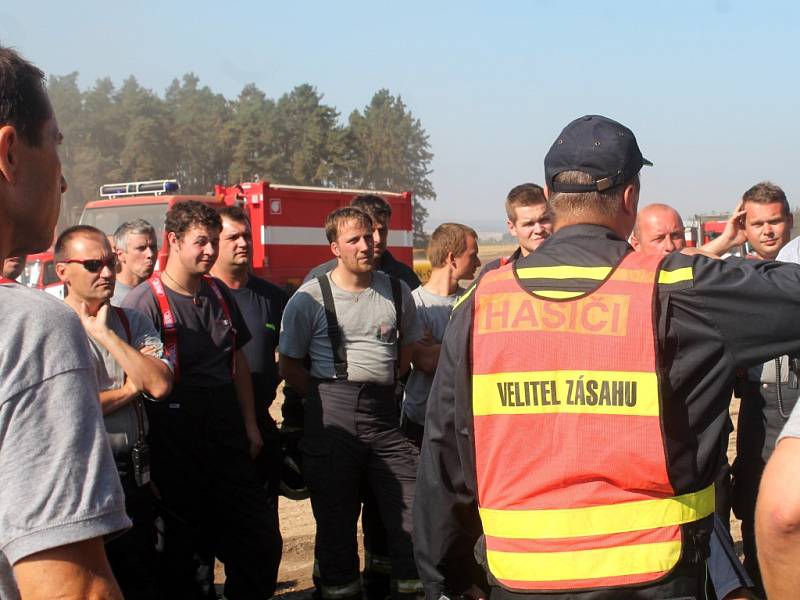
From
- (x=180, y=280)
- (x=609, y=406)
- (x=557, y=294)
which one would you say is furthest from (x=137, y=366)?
(x=609, y=406)

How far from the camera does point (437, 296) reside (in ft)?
16.9

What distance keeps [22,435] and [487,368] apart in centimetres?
131

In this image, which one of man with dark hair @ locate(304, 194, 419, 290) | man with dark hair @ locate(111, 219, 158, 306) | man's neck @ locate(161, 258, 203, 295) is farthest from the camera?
man with dark hair @ locate(111, 219, 158, 306)

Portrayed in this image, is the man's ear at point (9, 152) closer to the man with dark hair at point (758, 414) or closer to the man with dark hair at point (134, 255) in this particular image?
the man with dark hair at point (758, 414)

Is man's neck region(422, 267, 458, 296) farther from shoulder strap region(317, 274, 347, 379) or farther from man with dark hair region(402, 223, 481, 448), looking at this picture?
shoulder strap region(317, 274, 347, 379)

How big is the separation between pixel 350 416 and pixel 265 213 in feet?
38.5

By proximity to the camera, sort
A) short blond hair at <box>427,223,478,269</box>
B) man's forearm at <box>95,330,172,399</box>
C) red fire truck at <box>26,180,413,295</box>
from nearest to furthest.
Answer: man's forearm at <box>95,330,172,399</box>
short blond hair at <box>427,223,478,269</box>
red fire truck at <box>26,180,413,295</box>

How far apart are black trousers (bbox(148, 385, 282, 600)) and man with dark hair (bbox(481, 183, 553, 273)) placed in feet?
5.81

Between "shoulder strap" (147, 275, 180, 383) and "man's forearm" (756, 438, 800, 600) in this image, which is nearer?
"man's forearm" (756, 438, 800, 600)

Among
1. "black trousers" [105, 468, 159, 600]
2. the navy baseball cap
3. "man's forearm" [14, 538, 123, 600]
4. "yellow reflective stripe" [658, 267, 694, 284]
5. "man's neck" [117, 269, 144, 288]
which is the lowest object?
"black trousers" [105, 468, 159, 600]

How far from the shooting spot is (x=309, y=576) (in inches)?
220

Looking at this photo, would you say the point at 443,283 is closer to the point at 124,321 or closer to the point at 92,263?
the point at 124,321

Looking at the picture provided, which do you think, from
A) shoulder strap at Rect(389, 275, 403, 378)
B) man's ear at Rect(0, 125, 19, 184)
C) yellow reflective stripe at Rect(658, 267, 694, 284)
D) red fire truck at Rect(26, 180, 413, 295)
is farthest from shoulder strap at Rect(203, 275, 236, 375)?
red fire truck at Rect(26, 180, 413, 295)

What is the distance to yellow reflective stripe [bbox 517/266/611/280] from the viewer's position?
2.25 m
